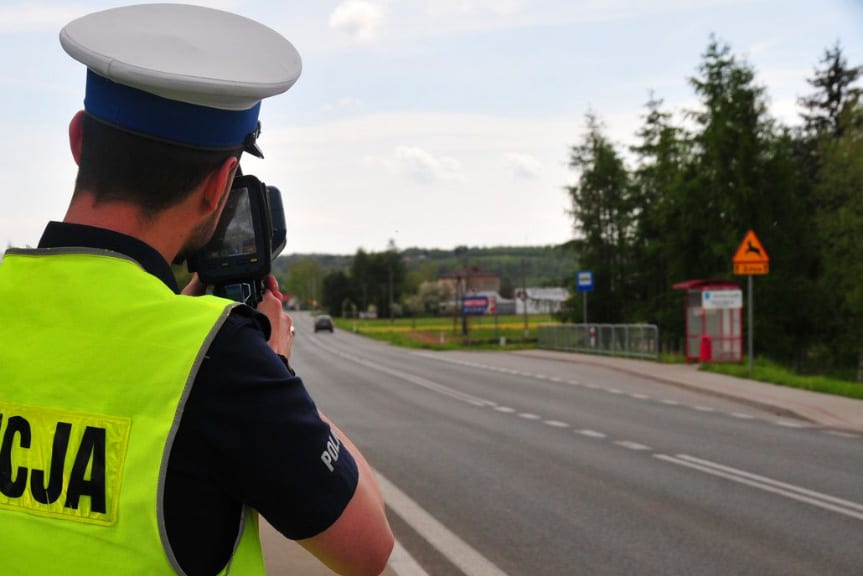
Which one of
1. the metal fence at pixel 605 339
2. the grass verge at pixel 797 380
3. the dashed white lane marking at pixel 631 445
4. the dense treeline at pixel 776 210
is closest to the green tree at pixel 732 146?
the dense treeline at pixel 776 210

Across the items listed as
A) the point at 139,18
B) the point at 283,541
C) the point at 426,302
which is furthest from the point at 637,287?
the point at 426,302

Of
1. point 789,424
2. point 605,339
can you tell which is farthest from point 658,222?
point 789,424

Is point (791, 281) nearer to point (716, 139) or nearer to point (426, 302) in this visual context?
point (716, 139)

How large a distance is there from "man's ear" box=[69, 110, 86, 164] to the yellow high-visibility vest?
183 mm

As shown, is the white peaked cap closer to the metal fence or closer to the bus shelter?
the bus shelter

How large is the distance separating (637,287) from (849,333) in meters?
17.7

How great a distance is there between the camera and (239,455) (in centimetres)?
146

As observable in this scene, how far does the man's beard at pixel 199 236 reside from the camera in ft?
5.61

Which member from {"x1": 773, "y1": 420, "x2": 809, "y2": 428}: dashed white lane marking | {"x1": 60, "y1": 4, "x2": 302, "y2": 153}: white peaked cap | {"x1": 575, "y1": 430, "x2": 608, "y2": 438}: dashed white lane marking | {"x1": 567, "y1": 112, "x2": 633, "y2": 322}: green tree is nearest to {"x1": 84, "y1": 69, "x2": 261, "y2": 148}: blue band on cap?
{"x1": 60, "y1": 4, "x2": 302, "y2": 153}: white peaked cap

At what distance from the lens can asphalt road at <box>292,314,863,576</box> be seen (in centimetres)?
698

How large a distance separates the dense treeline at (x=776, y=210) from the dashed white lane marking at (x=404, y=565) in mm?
37487

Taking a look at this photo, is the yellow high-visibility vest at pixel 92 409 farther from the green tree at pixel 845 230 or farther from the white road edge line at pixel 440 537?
the green tree at pixel 845 230

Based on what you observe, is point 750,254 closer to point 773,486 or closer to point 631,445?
point 631,445

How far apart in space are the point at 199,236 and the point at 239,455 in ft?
1.40
